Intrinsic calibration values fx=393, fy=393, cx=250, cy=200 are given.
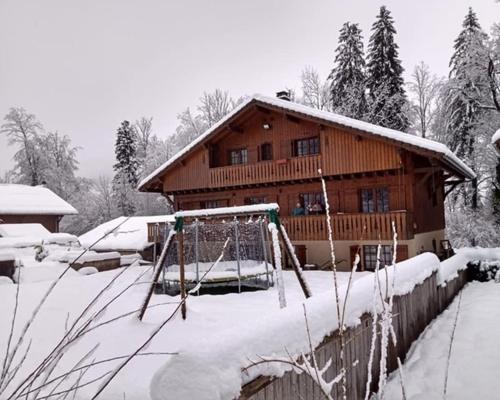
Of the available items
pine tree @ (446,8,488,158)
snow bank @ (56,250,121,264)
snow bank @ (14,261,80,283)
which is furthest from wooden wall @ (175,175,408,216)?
pine tree @ (446,8,488,158)

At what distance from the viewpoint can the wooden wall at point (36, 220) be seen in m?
24.1

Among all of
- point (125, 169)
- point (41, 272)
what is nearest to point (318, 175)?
point (41, 272)

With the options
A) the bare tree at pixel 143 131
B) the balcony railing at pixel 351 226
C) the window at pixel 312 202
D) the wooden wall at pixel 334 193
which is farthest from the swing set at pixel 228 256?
the bare tree at pixel 143 131

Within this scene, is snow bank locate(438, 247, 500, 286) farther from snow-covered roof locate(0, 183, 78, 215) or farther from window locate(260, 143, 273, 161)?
snow-covered roof locate(0, 183, 78, 215)

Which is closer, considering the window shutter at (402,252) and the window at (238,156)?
the window shutter at (402,252)

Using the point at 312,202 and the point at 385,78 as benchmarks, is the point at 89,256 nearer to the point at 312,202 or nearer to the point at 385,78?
the point at 312,202

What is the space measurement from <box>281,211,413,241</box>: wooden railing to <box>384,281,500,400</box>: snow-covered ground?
16.9 feet

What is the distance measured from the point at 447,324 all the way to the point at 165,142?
120ft

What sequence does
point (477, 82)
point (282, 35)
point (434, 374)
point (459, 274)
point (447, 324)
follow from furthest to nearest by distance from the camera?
point (477, 82) < point (282, 35) < point (459, 274) < point (447, 324) < point (434, 374)

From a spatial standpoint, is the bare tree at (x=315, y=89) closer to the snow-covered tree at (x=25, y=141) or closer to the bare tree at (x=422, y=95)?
the bare tree at (x=422, y=95)

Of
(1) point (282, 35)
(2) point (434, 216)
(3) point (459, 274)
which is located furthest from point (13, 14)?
(1) point (282, 35)

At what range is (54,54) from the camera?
3.68 m

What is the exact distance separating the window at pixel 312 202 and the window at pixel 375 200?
1638mm

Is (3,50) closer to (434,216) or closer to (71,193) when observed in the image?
(434,216)
